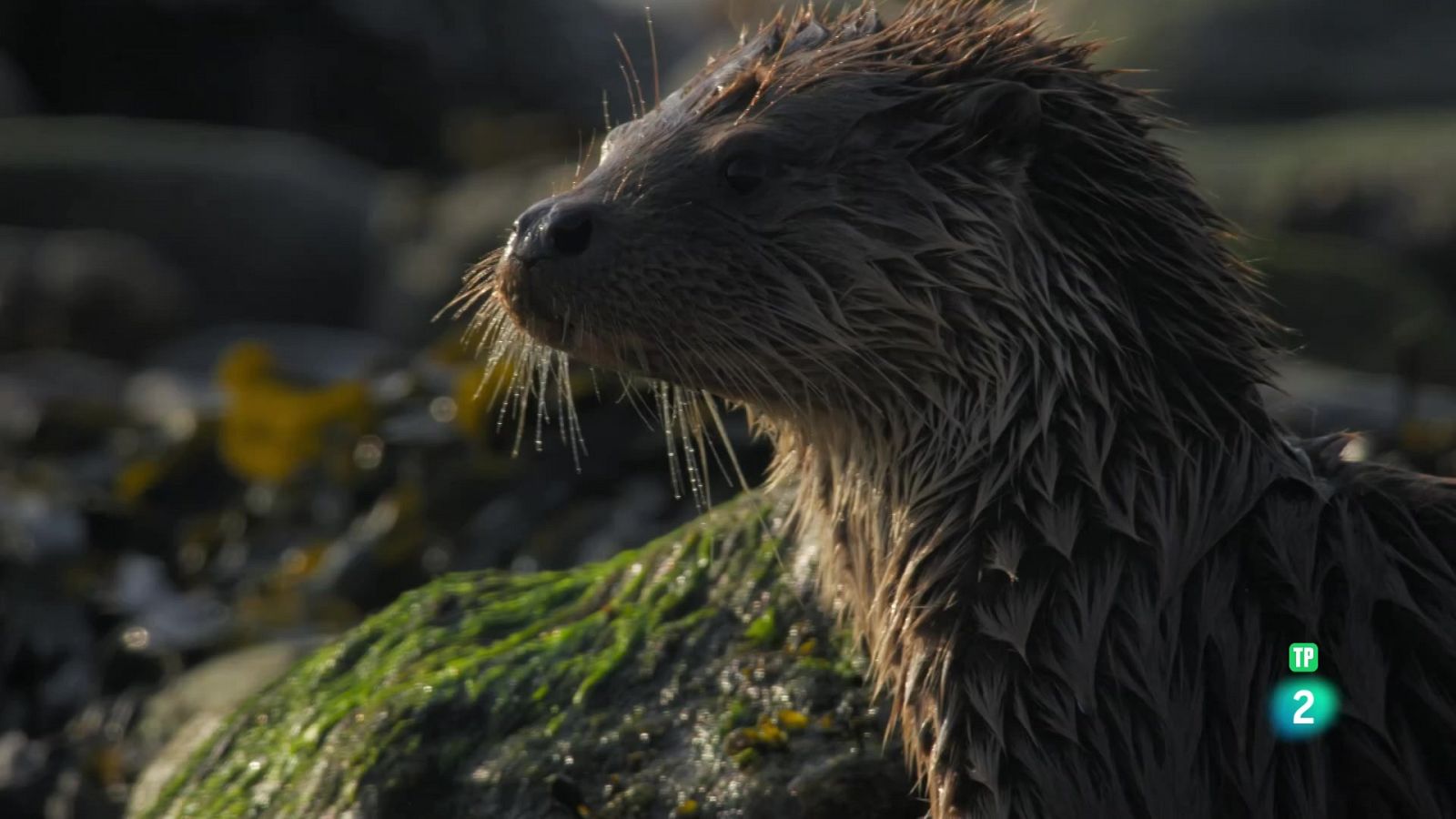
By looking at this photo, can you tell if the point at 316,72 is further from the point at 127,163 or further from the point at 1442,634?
the point at 1442,634

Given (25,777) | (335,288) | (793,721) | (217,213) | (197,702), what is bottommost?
(25,777)

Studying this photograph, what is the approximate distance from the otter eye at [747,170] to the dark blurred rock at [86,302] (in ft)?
30.3

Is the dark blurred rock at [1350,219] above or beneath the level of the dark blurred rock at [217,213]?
beneath

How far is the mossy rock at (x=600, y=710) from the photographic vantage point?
10.7 feet

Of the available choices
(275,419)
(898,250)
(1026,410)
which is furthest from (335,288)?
(1026,410)

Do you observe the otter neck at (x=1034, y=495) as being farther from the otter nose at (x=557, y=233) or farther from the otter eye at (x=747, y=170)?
the otter nose at (x=557, y=233)

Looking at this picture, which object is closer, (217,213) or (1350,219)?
(1350,219)

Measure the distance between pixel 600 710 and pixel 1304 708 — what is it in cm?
136

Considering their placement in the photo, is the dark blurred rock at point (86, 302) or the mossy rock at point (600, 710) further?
the dark blurred rock at point (86, 302)

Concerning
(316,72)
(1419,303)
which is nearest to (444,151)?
(316,72)

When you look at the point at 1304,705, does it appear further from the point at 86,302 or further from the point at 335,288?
the point at 335,288

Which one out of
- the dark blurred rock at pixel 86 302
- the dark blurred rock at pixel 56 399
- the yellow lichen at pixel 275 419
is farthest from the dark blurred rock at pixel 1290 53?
the yellow lichen at pixel 275 419

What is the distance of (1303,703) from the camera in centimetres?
280

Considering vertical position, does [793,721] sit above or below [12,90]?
below
